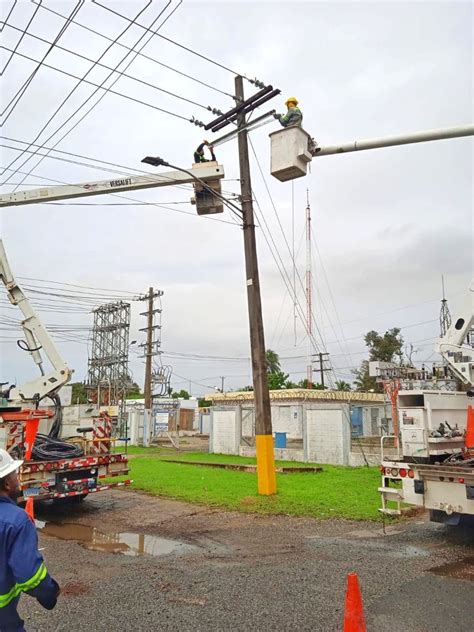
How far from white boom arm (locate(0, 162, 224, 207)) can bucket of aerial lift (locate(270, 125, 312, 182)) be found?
3546mm

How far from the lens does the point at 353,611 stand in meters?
3.77

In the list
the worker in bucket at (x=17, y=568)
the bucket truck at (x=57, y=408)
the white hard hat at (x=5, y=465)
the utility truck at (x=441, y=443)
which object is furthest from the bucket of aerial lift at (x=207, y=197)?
the worker in bucket at (x=17, y=568)

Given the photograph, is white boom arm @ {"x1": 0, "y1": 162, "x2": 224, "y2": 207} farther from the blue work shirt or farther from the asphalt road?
the blue work shirt

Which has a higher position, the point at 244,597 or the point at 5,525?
the point at 5,525

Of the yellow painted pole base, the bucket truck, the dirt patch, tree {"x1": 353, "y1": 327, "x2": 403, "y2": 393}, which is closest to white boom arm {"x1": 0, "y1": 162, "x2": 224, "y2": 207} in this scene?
the bucket truck

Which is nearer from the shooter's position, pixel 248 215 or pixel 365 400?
pixel 248 215

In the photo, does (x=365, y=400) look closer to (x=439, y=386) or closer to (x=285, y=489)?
(x=285, y=489)

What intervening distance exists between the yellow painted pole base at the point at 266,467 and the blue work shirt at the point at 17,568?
29.2 feet

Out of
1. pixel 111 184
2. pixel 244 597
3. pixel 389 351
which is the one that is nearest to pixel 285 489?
pixel 244 597

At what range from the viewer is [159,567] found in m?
6.60

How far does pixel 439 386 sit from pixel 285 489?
4.72m

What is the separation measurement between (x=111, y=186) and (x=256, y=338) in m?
4.54

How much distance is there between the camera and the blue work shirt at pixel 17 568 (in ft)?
8.68

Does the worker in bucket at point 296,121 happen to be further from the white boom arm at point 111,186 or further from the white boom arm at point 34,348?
the white boom arm at point 34,348
